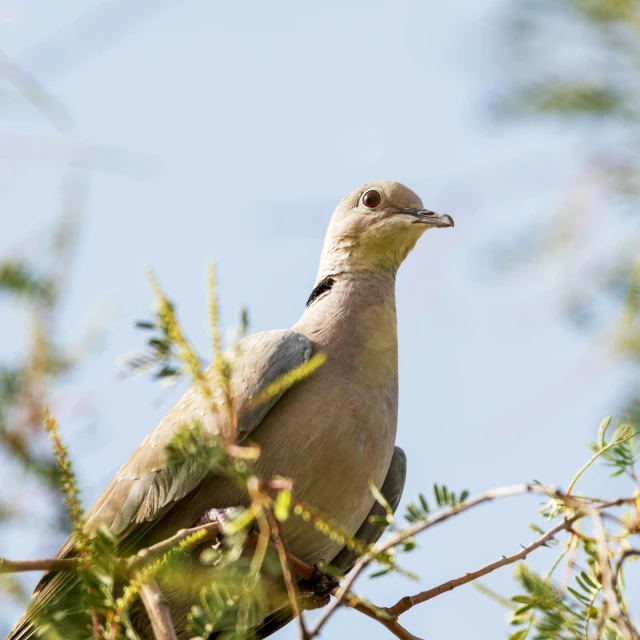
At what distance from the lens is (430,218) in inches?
209

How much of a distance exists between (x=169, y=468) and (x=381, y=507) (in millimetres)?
1332

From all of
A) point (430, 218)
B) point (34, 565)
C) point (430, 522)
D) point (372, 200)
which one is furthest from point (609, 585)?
point (372, 200)

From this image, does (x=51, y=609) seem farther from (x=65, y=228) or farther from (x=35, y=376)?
(x=65, y=228)

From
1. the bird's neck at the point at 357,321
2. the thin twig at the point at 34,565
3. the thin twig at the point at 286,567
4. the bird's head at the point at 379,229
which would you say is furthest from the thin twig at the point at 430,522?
the bird's head at the point at 379,229

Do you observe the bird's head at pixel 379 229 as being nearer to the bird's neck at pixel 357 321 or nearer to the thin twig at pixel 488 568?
the bird's neck at pixel 357 321

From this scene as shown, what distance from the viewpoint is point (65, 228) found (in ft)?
9.53

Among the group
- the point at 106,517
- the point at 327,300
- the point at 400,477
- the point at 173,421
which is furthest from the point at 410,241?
the point at 106,517

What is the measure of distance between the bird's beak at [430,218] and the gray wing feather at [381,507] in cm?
128

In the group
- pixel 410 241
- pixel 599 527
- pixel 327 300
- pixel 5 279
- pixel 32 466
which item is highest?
pixel 410 241

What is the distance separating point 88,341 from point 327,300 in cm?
219

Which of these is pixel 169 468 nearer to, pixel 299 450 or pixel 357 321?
pixel 299 450

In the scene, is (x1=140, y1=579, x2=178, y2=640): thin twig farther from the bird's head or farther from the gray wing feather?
the bird's head

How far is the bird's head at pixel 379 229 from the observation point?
5.32 m

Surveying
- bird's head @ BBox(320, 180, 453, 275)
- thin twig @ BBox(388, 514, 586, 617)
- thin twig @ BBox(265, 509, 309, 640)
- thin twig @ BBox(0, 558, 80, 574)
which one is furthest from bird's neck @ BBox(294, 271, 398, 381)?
thin twig @ BBox(265, 509, 309, 640)
